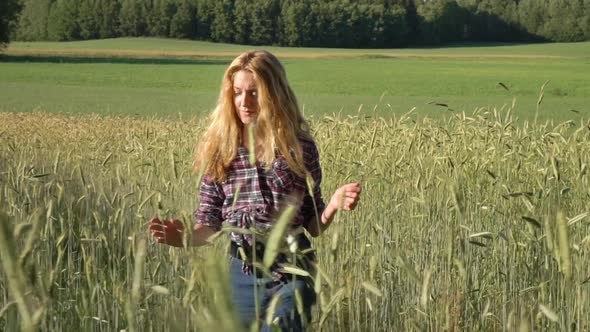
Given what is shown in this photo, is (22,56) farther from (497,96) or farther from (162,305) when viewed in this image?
(162,305)

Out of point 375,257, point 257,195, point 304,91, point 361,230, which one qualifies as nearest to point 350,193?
point 375,257

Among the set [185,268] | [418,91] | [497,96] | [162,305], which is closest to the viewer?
[162,305]

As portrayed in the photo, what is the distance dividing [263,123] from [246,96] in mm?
102

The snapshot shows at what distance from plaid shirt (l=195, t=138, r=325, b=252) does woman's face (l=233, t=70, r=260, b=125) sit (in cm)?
10

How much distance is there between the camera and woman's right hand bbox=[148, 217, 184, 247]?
1849 mm

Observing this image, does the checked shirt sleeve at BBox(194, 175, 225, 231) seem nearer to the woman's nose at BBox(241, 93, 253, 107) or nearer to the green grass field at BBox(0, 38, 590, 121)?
the woman's nose at BBox(241, 93, 253, 107)

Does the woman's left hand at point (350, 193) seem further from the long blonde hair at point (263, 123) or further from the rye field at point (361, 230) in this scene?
the long blonde hair at point (263, 123)

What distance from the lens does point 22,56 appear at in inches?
1660

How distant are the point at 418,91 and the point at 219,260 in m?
22.9

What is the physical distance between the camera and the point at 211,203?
2412 millimetres

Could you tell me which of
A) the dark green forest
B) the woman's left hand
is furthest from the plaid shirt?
the dark green forest

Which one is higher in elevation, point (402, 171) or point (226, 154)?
point (226, 154)

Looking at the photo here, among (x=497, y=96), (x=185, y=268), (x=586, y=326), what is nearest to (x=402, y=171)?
(x=185, y=268)

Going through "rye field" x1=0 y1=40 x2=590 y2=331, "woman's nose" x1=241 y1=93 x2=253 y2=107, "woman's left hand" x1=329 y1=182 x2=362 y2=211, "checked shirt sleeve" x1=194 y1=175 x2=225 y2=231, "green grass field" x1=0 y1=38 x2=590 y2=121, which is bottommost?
"green grass field" x1=0 y1=38 x2=590 y2=121
